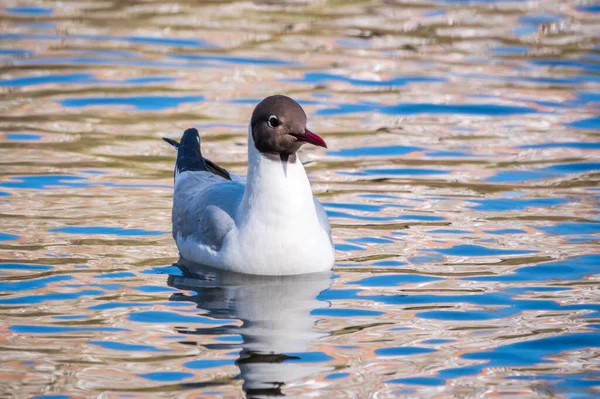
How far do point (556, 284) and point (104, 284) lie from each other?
133 inches

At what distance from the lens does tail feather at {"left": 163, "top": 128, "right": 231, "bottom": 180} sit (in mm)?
10369

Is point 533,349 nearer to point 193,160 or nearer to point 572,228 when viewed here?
point 572,228

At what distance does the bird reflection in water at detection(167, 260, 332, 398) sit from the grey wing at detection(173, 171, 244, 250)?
0.28m

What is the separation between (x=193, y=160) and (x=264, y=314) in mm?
2845

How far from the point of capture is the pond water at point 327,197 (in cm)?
704

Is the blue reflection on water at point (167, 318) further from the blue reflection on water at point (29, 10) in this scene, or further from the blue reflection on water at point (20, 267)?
the blue reflection on water at point (29, 10)

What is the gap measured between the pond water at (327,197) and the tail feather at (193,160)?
0.57 meters

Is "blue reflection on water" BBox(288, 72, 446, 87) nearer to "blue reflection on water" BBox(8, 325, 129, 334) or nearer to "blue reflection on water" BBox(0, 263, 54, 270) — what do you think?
"blue reflection on water" BBox(0, 263, 54, 270)

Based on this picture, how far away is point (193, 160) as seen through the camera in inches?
410

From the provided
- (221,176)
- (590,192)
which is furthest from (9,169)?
(590,192)

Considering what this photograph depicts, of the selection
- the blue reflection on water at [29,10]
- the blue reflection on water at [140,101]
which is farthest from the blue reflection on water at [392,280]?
the blue reflection on water at [29,10]

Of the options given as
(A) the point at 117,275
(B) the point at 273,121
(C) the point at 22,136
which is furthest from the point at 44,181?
(B) the point at 273,121

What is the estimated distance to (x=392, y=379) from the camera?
6.80m

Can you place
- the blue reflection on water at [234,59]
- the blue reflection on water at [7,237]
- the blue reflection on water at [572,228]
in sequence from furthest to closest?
1. the blue reflection on water at [234,59]
2. the blue reflection on water at [572,228]
3. the blue reflection on water at [7,237]
